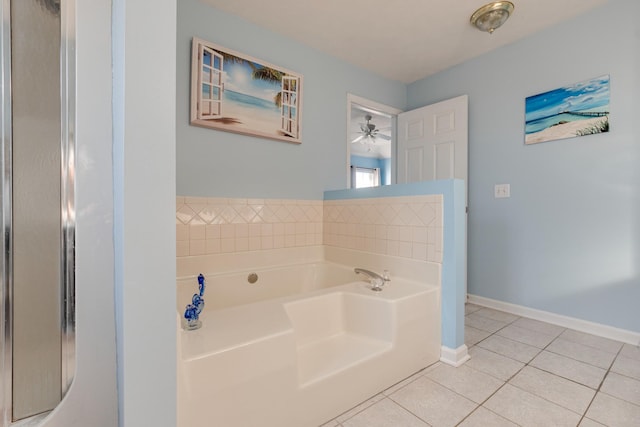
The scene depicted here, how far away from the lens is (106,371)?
2.19 feet

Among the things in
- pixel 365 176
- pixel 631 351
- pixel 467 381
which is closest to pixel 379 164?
pixel 365 176

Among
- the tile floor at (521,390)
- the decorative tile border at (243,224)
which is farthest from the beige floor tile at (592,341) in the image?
the decorative tile border at (243,224)

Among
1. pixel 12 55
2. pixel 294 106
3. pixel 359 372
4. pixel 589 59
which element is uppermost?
pixel 589 59

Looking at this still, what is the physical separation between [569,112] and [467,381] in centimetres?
211

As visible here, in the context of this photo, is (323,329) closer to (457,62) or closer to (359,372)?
(359,372)

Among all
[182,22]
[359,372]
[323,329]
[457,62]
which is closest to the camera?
[359,372]

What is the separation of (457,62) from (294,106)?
5.76 feet

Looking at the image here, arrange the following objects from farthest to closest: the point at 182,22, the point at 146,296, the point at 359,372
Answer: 1. the point at 182,22
2. the point at 359,372
3. the point at 146,296

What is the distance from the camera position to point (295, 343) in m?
1.07

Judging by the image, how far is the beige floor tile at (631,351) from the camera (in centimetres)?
165

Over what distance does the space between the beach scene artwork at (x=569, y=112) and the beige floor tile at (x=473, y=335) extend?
160 centimetres

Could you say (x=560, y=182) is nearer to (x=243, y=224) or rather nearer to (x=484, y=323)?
(x=484, y=323)

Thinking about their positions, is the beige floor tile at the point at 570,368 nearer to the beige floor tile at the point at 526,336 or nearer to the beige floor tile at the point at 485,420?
the beige floor tile at the point at 526,336

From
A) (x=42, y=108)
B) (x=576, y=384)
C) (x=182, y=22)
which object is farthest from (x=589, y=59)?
(x=42, y=108)
